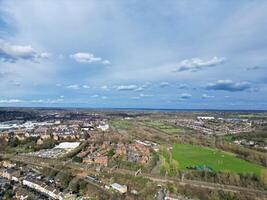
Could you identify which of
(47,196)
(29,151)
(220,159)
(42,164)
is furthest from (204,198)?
(29,151)

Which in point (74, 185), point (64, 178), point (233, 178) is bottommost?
point (74, 185)

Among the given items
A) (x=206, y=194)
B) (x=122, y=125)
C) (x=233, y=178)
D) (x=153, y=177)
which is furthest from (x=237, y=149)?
(x=122, y=125)

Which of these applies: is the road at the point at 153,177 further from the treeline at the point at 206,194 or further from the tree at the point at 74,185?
the tree at the point at 74,185

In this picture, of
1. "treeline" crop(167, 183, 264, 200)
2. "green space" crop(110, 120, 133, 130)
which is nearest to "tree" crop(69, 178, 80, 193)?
"treeline" crop(167, 183, 264, 200)

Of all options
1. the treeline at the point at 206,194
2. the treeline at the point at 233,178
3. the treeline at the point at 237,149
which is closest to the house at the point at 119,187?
the treeline at the point at 206,194

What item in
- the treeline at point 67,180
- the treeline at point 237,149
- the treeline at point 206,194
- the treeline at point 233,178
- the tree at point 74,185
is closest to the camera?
the treeline at point 206,194

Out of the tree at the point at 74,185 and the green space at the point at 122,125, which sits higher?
the green space at the point at 122,125

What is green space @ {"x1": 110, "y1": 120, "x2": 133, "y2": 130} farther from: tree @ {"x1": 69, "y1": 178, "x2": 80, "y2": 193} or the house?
the house

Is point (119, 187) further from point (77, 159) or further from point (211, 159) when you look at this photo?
point (211, 159)
